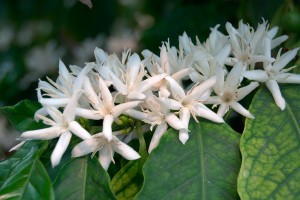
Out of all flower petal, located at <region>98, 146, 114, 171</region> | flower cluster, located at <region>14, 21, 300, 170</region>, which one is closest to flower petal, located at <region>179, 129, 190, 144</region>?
flower cluster, located at <region>14, 21, 300, 170</region>

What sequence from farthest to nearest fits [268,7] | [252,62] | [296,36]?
[268,7] → [296,36] → [252,62]

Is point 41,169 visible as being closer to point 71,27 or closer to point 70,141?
point 70,141

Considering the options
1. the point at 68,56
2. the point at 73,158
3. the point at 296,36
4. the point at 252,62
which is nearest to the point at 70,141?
the point at 73,158

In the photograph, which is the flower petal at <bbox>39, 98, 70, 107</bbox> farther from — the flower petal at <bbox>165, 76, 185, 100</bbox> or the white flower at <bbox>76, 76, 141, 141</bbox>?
the flower petal at <bbox>165, 76, 185, 100</bbox>

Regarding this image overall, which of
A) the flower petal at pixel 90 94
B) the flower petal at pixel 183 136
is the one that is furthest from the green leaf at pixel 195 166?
the flower petal at pixel 90 94

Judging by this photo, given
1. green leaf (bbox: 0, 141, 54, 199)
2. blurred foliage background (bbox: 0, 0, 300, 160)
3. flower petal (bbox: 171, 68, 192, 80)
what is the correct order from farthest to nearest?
blurred foliage background (bbox: 0, 0, 300, 160), flower petal (bbox: 171, 68, 192, 80), green leaf (bbox: 0, 141, 54, 199)

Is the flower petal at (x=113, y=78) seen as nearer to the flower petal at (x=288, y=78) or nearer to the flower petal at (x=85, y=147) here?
the flower petal at (x=85, y=147)
